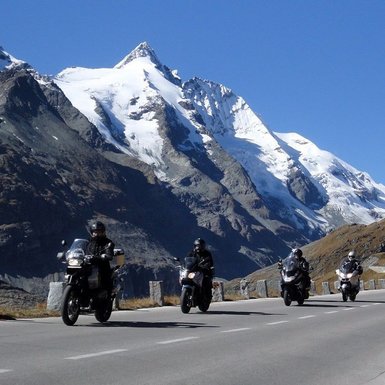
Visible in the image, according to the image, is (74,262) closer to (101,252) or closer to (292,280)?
(101,252)

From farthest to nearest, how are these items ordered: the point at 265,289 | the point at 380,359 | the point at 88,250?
the point at 265,289
the point at 88,250
the point at 380,359

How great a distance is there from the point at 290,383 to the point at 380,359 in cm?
318

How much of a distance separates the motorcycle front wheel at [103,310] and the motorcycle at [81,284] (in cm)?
10

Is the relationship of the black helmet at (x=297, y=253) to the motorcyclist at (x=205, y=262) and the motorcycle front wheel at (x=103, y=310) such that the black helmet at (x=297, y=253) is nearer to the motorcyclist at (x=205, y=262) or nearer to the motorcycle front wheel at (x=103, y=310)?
the motorcyclist at (x=205, y=262)

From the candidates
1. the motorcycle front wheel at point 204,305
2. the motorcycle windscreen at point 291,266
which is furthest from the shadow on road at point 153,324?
the motorcycle windscreen at point 291,266

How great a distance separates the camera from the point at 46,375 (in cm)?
845

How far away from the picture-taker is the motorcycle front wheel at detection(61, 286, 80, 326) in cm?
1405

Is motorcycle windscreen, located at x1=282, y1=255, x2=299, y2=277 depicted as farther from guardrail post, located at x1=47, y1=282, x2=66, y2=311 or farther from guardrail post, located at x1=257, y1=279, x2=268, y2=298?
guardrail post, located at x1=257, y1=279, x2=268, y2=298

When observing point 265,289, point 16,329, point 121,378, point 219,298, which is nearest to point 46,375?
point 121,378

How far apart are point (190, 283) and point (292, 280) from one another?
6299 mm

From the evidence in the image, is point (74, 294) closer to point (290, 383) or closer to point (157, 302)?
point (290, 383)

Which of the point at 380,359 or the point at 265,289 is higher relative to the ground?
the point at 265,289

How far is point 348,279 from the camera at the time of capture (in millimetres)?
30969

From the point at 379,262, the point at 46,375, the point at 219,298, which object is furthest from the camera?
the point at 379,262
